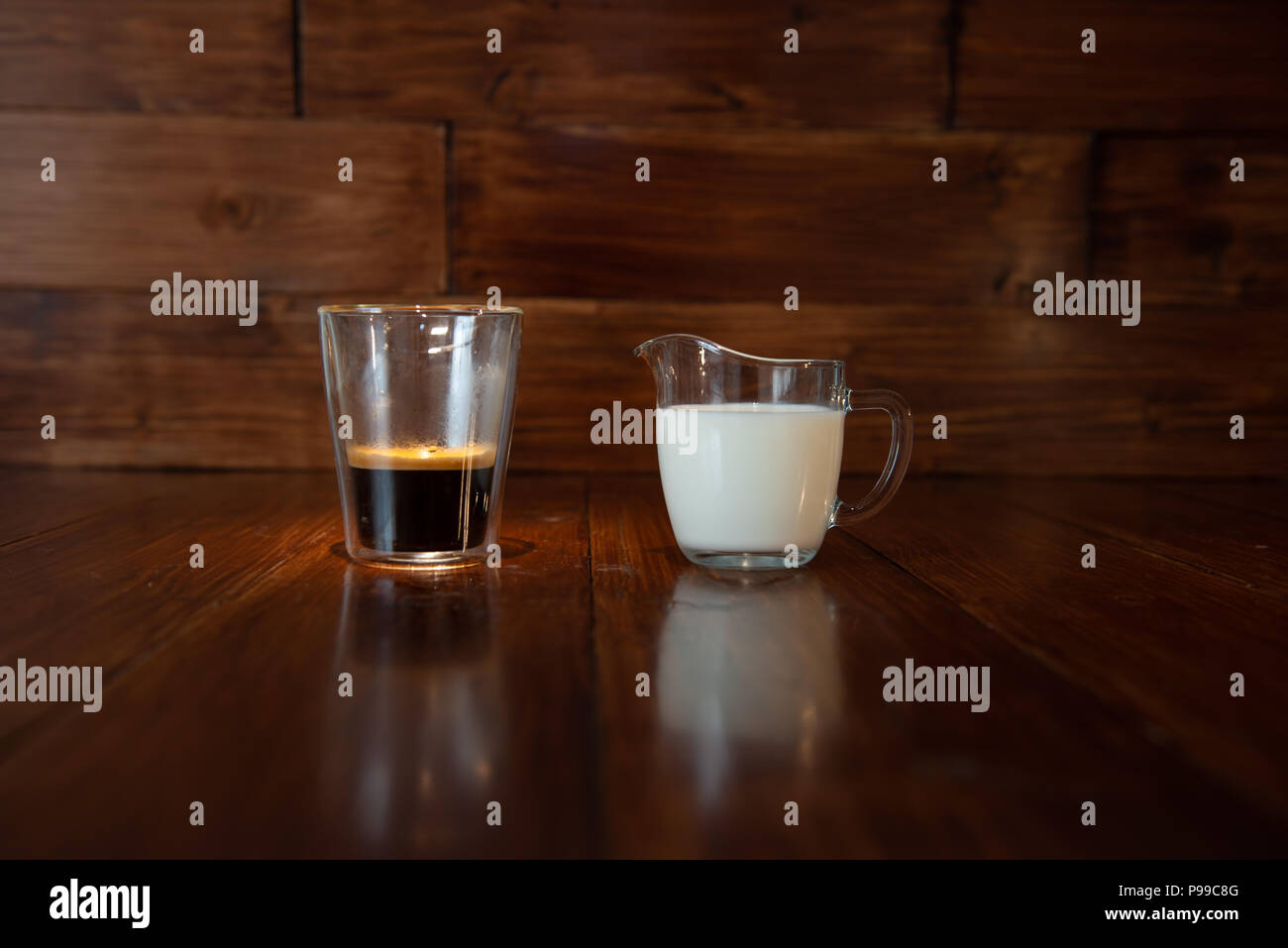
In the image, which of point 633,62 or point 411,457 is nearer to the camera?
point 411,457

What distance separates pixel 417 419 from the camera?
78 centimetres

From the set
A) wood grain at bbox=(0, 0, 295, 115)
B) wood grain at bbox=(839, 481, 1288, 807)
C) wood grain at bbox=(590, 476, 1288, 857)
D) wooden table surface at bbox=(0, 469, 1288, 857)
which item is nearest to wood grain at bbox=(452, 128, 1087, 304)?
wood grain at bbox=(0, 0, 295, 115)

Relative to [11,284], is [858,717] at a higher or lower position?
lower

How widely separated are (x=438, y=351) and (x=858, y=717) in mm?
422

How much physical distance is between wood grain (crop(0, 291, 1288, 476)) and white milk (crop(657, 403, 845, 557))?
26.3 inches

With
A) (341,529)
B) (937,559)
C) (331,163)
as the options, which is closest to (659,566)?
(937,559)

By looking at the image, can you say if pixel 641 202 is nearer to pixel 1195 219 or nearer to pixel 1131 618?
pixel 1195 219

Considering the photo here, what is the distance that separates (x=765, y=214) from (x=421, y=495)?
2.67 ft

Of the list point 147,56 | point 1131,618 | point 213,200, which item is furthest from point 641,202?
point 1131,618

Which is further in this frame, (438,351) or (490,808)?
(438,351)

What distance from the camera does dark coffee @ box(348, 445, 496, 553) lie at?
78cm

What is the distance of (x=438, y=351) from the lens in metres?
0.78
